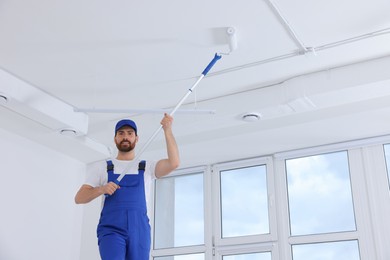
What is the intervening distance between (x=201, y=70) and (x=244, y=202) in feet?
6.10

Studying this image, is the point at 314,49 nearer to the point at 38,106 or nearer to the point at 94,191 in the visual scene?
the point at 94,191

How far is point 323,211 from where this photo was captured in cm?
522

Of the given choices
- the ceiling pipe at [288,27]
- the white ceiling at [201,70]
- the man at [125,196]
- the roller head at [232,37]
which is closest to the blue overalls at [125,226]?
the man at [125,196]

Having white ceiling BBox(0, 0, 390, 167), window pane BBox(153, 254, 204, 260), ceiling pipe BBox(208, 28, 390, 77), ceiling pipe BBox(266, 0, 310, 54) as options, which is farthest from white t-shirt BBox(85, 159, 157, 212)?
window pane BBox(153, 254, 204, 260)

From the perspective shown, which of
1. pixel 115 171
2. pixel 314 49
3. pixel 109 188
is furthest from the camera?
pixel 314 49

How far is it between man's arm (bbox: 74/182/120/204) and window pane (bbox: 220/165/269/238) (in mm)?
2818

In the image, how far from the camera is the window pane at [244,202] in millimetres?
5543

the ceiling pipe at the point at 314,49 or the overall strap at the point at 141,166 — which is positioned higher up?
the ceiling pipe at the point at 314,49

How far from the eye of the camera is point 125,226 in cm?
292

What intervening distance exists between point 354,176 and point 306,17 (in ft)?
6.51

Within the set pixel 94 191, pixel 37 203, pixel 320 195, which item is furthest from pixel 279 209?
pixel 94 191

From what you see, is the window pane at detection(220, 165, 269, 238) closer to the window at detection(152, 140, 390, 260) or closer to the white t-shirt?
the window at detection(152, 140, 390, 260)

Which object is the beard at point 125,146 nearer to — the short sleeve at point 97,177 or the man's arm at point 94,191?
the short sleeve at point 97,177

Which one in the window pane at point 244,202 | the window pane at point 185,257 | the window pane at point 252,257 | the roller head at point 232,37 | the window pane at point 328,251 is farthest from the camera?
the window pane at point 185,257
